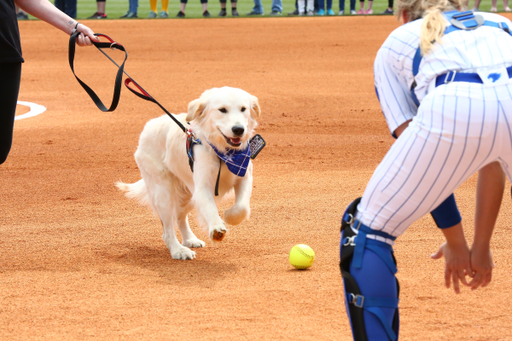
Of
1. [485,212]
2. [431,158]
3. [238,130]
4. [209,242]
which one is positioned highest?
[431,158]

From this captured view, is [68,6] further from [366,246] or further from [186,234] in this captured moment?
[366,246]

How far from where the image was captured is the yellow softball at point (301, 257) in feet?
14.5

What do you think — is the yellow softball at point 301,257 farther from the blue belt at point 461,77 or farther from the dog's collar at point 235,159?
the blue belt at point 461,77

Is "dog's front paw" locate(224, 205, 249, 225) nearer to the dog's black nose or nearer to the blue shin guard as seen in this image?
the dog's black nose

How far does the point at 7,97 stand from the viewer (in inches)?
150

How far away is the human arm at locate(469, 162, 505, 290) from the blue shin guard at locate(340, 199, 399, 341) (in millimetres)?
440

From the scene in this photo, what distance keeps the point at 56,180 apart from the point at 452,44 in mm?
6029

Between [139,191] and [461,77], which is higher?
[461,77]

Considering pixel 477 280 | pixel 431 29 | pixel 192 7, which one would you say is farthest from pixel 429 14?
pixel 192 7

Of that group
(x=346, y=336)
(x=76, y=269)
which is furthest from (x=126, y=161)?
(x=346, y=336)

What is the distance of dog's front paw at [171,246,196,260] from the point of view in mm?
4977

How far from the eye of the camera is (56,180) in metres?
7.30

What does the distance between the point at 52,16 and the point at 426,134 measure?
3.16m

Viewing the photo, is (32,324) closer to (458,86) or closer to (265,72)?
(458,86)
